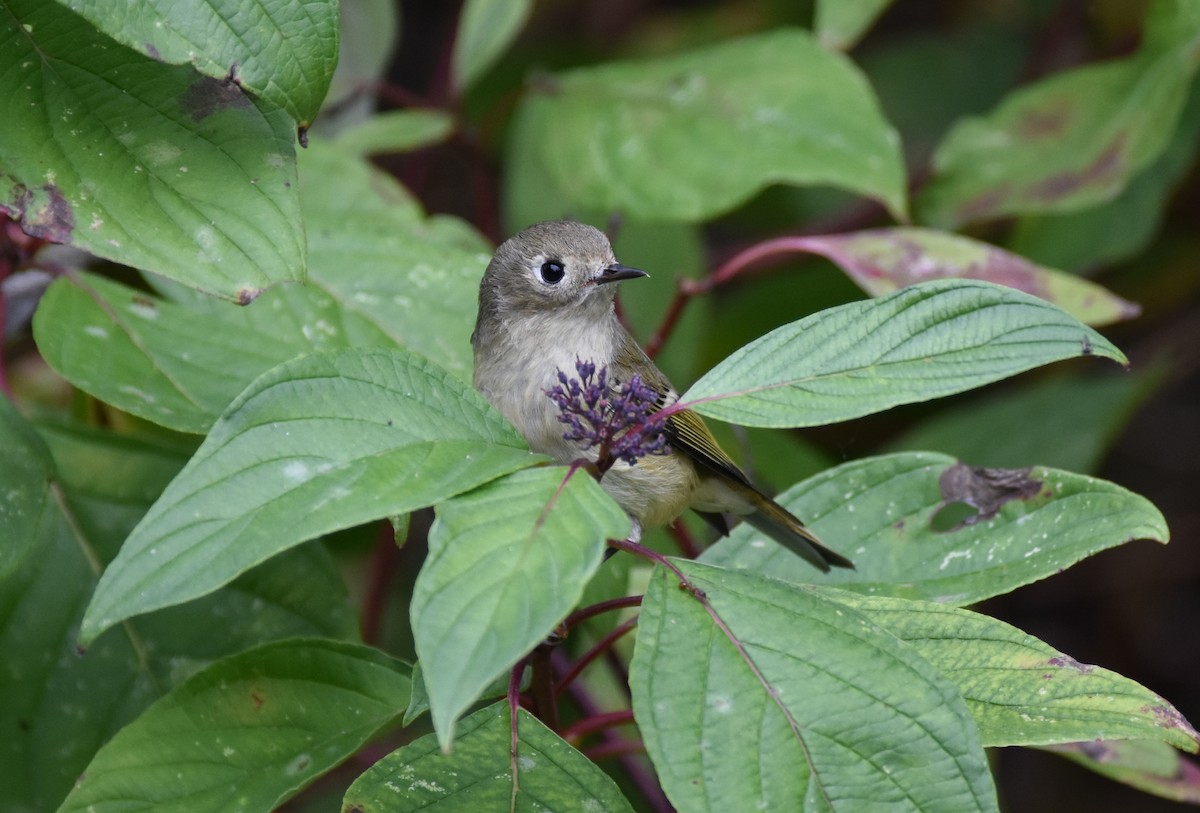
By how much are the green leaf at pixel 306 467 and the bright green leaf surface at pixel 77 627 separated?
79 centimetres

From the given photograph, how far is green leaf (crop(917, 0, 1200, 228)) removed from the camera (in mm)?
3301

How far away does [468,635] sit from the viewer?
1270 mm

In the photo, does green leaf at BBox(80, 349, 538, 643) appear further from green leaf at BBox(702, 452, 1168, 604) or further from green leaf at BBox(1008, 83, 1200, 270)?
green leaf at BBox(1008, 83, 1200, 270)

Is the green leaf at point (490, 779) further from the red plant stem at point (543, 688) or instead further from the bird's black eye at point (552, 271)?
the bird's black eye at point (552, 271)

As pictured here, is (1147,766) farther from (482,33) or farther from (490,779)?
(482,33)

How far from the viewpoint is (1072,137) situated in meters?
3.50

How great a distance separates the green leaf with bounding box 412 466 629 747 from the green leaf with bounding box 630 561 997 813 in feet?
0.58

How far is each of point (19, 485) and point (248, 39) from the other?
0.80 m

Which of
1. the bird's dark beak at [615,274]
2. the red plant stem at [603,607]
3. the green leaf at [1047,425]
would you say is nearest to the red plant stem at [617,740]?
the bird's dark beak at [615,274]

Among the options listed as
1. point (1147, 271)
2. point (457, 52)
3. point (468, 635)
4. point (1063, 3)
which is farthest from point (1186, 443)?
point (468, 635)

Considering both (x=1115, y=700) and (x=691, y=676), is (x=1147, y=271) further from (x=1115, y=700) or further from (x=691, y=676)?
(x=691, y=676)

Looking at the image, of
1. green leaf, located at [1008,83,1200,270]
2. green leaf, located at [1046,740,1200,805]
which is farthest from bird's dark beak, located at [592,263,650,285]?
green leaf, located at [1008,83,1200,270]

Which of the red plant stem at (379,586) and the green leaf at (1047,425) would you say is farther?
the green leaf at (1047,425)

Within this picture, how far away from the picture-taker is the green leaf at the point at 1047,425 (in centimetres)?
414
